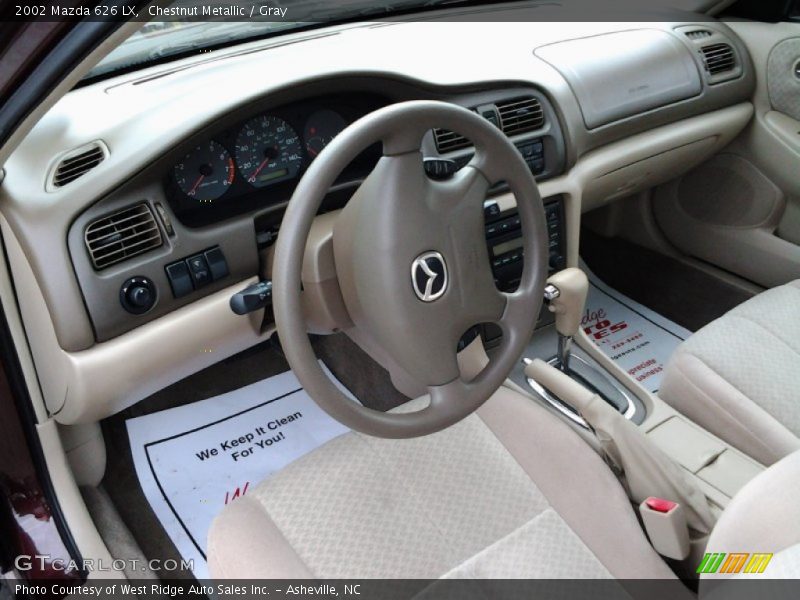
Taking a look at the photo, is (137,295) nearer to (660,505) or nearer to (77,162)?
(77,162)

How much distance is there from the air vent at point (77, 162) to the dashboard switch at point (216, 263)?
216 millimetres

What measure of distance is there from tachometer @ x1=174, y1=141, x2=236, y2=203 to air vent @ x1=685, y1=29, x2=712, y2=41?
130 centimetres

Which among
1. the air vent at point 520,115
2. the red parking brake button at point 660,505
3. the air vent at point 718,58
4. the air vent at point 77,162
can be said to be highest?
the air vent at point 77,162

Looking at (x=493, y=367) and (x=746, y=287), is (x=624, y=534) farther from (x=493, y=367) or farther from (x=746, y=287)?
(x=746, y=287)

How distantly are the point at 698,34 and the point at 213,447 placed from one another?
1584mm

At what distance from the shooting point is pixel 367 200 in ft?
3.22

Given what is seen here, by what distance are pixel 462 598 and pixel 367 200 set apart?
545 mm

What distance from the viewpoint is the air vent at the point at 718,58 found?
195 centimetres

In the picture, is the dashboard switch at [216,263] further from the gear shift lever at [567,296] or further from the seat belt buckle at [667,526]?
the seat belt buckle at [667,526]

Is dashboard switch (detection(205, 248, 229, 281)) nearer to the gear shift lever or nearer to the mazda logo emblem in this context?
the mazda logo emblem

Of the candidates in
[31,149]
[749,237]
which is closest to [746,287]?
[749,237]

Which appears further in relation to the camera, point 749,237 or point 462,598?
point 749,237

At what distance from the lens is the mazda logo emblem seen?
980 mm

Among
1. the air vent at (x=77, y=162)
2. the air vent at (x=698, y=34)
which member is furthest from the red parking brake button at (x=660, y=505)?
the air vent at (x=698, y=34)
